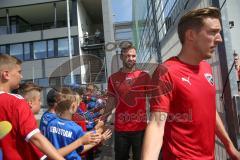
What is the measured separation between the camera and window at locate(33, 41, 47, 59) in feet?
99.0

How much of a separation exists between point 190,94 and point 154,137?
38 cm

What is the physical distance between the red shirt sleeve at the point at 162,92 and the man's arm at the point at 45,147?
79cm

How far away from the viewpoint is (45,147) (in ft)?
8.41

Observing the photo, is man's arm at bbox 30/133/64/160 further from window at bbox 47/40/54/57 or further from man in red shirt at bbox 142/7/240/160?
window at bbox 47/40/54/57

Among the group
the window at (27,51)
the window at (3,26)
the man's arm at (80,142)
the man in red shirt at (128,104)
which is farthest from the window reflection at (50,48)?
the man's arm at (80,142)

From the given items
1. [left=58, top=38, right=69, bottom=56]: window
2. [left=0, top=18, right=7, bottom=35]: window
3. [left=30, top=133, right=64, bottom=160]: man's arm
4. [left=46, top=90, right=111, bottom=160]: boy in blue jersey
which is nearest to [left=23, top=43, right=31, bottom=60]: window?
[left=0, top=18, right=7, bottom=35]: window

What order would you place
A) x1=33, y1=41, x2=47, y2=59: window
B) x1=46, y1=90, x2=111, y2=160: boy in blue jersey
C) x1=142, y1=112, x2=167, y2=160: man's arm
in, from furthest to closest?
1. x1=33, y1=41, x2=47, y2=59: window
2. x1=46, y1=90, x2=111, y2=160: boy in blue jersey
3. x1=142, y1=112, x2=167, y2=160: man's arm

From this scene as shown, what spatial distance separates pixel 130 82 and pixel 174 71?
8.53 feet

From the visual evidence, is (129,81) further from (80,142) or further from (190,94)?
(190,94)

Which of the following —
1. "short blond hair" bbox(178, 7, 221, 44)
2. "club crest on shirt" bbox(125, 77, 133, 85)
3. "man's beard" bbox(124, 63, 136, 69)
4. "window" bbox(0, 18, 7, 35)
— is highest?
"window" bbox(0, 18, 7, 35)

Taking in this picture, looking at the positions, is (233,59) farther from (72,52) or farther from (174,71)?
(72,52)

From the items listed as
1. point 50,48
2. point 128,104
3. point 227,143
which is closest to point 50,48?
point 50,48

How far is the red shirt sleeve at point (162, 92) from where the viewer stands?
2.09m

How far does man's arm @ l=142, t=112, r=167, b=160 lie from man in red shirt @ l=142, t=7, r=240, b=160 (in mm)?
62
